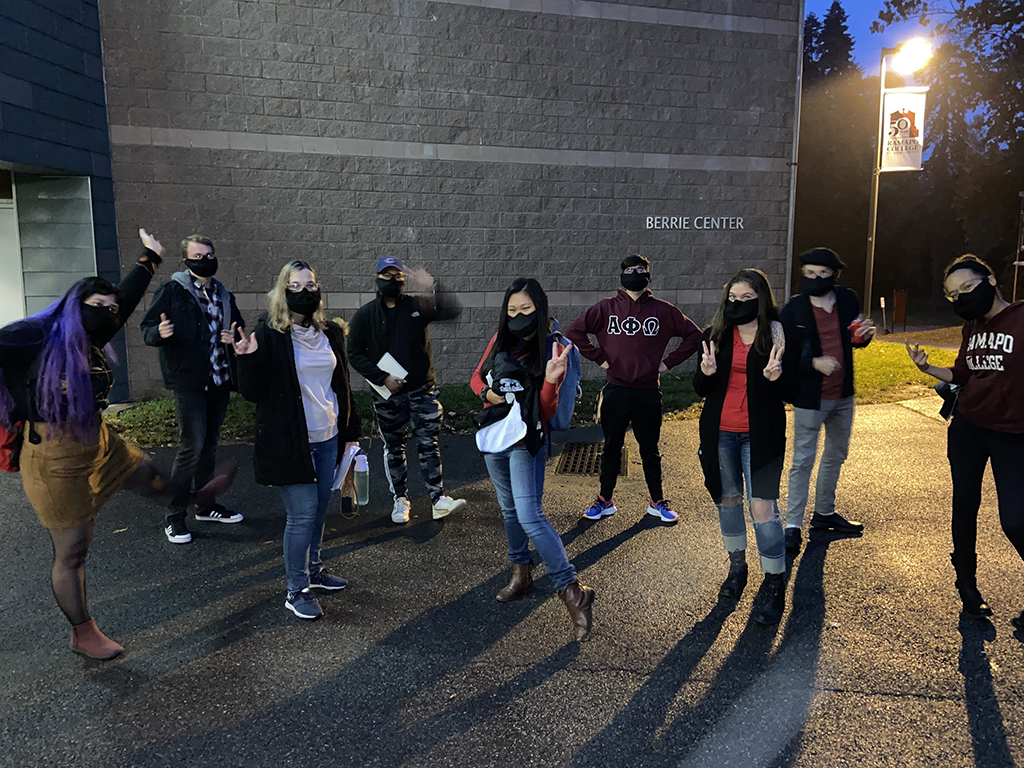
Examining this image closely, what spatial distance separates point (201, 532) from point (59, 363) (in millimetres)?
2365

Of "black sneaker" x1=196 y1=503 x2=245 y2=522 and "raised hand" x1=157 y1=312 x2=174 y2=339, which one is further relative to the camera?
"black sneaker" x1=196 y1=503 x2=245 y2=522

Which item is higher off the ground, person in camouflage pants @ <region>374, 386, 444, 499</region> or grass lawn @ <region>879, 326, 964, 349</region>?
person in camouflage pants @ <region>374, 386, 444, 499</region>

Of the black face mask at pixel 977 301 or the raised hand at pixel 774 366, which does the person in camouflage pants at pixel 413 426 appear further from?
the black face mask at pixel 977 301

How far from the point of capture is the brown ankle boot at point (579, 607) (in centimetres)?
376

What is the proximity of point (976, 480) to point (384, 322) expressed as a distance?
4025 mm

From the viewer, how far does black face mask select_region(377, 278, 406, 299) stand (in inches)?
209

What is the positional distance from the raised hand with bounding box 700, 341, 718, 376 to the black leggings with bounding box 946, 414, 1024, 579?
56.0 inches

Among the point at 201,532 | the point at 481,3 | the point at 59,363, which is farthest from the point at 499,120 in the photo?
the point at 59,363

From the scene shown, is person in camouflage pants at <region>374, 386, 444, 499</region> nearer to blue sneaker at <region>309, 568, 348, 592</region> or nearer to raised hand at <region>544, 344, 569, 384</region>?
blue sneaker at <region>309, 568, 348, 592</region>

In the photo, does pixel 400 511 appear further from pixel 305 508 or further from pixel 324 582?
pixel 305 508

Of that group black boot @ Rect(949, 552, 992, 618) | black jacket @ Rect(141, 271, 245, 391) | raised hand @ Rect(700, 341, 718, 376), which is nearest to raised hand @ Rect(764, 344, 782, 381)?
raised hand @ Rect(700, 341, 718, 376)

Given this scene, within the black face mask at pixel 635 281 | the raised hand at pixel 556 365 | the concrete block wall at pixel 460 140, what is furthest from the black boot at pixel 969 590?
the concrete block wall at pixel 460 140

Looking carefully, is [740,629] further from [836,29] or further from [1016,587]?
[836,29]

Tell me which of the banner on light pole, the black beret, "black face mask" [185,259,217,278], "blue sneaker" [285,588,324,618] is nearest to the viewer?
"blue sneaker" [285,588,324,618]
